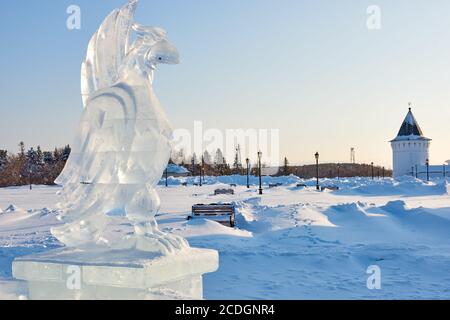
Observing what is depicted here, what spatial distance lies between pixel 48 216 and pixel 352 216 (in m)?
9.91

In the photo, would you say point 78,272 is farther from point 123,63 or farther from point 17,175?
point 17,175

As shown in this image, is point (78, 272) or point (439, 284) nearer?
point (78, 272)

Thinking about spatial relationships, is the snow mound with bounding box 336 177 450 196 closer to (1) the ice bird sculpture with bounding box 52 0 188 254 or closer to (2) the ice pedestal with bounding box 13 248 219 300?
(1) the ice bird sculpture with bounding box 52 0 188 254

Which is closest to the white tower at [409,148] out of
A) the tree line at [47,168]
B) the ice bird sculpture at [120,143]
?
the tree line at [47,168]

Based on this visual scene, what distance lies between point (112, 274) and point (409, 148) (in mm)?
58762

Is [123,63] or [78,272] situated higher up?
[123,63]

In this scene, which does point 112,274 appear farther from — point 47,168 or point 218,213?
point 47,168

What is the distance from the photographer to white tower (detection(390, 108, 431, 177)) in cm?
5884

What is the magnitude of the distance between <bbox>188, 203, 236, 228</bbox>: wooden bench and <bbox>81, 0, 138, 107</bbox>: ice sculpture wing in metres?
9.55

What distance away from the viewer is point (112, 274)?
16.3 ft

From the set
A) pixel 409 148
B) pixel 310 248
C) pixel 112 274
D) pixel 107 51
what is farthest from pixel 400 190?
pixel 112 274

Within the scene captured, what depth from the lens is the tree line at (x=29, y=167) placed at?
6929 cm
